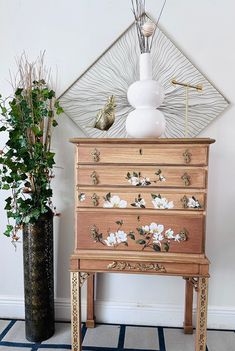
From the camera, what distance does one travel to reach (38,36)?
6.10 ft

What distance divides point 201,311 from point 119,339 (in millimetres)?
640

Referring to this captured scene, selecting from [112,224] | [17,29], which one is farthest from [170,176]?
[17,29]

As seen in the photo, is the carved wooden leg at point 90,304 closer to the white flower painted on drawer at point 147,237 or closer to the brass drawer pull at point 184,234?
the white flower painted on drawer at point 147,237

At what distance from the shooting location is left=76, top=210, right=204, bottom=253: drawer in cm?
137

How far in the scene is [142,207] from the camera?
4.57 ft

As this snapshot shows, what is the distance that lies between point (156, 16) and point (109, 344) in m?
2.00

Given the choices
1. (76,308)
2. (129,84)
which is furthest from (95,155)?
(76,308)

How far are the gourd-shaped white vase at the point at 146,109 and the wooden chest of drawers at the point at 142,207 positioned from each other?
0.09 metres

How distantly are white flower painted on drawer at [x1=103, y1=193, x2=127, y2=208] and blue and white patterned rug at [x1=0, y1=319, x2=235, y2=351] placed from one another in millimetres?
893

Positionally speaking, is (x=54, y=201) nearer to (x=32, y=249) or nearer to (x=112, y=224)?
(x=32, y=249)

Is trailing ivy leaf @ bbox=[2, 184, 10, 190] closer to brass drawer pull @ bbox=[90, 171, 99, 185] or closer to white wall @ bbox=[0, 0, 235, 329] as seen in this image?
white wall @ bbox=[0, 0, 235, 329]

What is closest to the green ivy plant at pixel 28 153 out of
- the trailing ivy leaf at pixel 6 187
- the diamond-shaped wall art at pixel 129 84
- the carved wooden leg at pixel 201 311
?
the trailing ivy leaf at pixel 6 187

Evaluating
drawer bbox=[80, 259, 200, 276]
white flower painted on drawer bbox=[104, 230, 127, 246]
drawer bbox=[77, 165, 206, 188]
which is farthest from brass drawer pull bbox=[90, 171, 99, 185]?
drawer bbox=[80, 259, 200, 276]

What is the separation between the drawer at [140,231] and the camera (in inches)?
54.0
